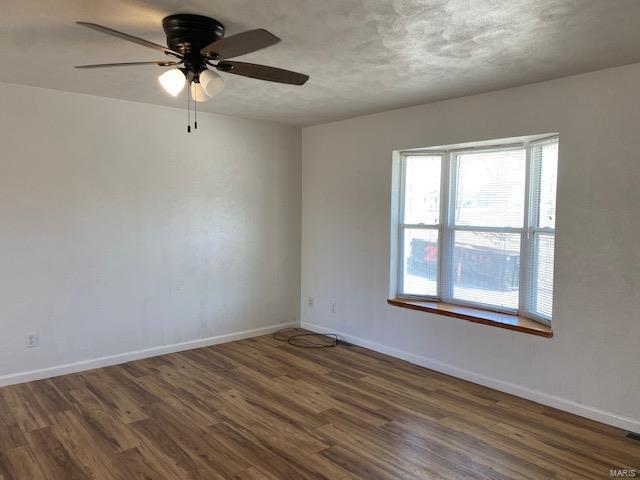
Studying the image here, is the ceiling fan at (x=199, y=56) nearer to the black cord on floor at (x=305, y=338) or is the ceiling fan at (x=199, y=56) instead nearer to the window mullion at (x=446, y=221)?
the window mullion at (x=446, y=221)

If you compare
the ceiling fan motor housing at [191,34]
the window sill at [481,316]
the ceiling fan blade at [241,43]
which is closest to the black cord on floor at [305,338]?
the window sill at [481,316]

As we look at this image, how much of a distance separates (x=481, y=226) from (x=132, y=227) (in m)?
3.17

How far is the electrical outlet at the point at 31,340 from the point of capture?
3723 mm

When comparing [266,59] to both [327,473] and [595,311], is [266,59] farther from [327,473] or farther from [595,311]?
[595,311]

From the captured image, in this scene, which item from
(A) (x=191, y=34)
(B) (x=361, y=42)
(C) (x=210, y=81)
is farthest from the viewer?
(B) (x=361, y=42)

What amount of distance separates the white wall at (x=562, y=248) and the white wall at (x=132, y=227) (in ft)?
3.58

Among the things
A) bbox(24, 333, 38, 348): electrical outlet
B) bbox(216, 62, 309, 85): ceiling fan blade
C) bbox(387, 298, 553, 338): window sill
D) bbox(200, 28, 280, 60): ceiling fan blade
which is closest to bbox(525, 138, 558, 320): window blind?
bbox(387, 298, 553, 338): window sill

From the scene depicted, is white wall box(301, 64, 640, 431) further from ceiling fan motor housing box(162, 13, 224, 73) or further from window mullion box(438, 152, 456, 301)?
ceiling fan motor housing box(162, 13, 224, 73)

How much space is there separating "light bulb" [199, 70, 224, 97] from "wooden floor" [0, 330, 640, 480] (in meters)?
2.09

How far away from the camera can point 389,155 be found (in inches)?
176

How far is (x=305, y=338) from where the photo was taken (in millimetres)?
5105

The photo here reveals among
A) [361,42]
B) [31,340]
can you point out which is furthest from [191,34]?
[31,340]

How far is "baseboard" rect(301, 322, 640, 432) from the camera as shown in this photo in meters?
3.07

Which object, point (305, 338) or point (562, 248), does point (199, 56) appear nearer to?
point (562, 248)
